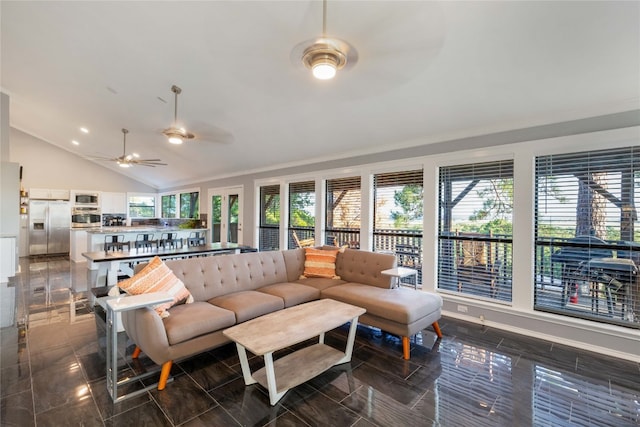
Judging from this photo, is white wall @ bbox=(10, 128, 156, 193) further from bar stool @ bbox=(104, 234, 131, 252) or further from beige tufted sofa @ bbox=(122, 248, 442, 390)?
beige tufted sofa @ bbox=(122, 248, 442, 390)

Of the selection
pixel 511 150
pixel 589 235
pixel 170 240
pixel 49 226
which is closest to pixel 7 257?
pixel 170 240

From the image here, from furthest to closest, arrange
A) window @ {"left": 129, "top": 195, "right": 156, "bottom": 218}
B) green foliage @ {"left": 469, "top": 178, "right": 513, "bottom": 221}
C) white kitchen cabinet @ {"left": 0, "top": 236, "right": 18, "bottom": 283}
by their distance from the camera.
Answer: window @ {"left": 129, "top": 195, "right": 156, "bottom": 218}, white kitchen cabinet @ {"left": 0, "top": 236, "right": 18, "bottom": 283}, green foliage @ {"left": 469, "top": 178, "right": 513, "bottom": 221}

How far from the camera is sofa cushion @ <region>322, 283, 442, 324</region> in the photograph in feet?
9.36

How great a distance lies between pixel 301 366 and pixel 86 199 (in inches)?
403

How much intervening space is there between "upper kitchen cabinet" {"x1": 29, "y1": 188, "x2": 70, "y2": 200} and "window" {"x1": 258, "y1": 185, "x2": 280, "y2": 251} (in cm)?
667

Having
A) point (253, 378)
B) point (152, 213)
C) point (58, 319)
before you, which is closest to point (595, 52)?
point (253, 378)

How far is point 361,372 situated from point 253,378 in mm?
945

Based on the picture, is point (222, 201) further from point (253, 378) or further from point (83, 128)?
point (253, 378)

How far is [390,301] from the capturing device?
299cm

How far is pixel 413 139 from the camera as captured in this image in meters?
4.36

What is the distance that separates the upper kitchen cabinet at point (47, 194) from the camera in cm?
834

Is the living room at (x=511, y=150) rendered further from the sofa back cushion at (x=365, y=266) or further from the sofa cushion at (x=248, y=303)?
the sofa cushion at (x=248, y=303)

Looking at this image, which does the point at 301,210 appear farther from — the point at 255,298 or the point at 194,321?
the point at 194,321

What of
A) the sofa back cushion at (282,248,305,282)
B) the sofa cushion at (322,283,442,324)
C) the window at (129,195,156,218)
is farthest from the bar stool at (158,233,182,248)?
the window at (129,195,156,218)
